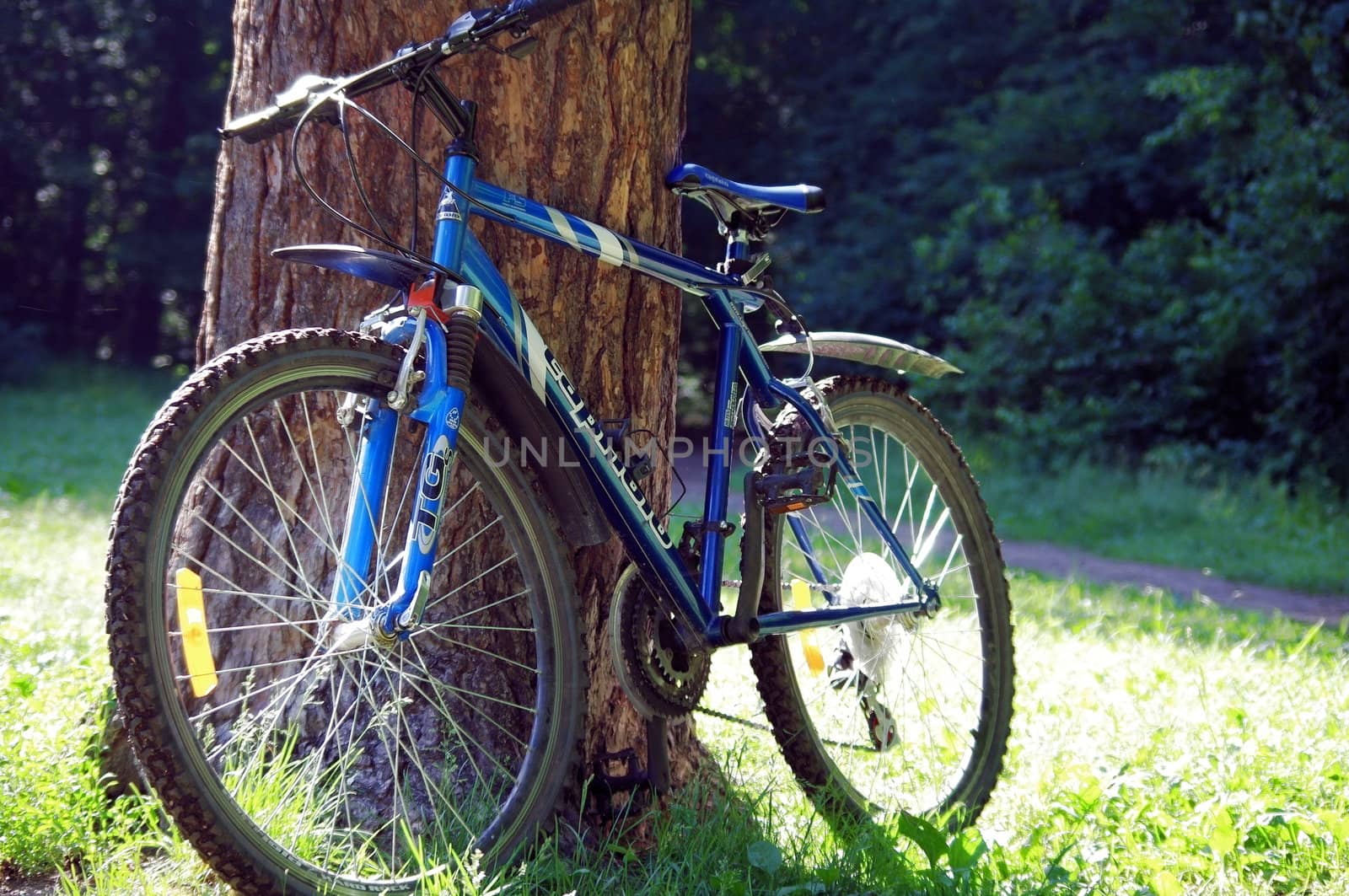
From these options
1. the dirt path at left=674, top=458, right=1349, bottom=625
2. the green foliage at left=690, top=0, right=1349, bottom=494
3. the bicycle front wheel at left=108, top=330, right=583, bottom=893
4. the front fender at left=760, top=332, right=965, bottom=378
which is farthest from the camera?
the green foliage at left=690, top=0, right=1349, bottom=494

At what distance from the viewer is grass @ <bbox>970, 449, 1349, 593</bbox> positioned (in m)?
6.36

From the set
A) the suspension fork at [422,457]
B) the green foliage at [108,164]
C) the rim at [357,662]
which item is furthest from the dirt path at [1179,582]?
the green foliage at [108,164]

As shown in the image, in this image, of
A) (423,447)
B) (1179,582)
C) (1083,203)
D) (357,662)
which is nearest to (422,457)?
(423,447)

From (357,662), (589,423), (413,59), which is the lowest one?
(357,662)

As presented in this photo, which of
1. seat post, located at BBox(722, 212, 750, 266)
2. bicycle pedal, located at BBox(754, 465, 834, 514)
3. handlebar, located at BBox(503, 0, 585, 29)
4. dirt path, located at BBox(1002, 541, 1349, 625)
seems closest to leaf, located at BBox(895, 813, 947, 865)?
bicycle pedal, located at BBox(754, 465, 834, 514)

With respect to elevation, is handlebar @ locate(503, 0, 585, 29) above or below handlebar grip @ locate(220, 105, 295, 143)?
above

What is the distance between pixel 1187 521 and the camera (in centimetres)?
749

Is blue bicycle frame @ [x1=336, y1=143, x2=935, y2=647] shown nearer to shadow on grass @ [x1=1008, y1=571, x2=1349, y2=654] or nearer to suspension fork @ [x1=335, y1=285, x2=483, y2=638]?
suspension fork @ [x1=335, y1=285, x2=483, y2=638]

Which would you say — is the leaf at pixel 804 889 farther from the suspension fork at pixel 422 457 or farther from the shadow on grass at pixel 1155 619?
the shadow on grass at pixel 1155 619

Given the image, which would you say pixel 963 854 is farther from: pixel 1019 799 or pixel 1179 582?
pixel 1179 582

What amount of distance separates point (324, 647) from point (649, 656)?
575 millimetres

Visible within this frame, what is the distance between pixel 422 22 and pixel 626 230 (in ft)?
1.81

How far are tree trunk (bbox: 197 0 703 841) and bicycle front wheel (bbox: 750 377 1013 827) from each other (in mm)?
369

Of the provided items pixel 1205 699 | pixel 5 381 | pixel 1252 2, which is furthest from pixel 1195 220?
pixel 5 381
